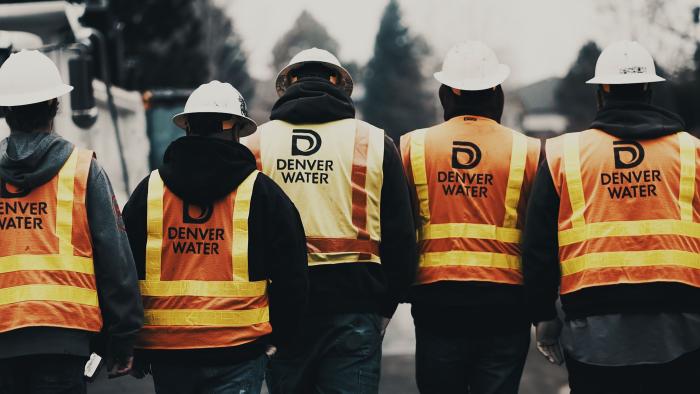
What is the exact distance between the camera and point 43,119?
4.25 meters

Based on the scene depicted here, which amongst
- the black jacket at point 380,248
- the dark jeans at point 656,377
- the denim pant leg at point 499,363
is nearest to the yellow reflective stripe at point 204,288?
the black jacket at point 380,248

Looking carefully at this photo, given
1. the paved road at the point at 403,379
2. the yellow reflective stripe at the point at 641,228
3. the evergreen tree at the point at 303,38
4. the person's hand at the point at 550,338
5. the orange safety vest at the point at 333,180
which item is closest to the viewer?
the yellow reflective stripe at the point at 641,228

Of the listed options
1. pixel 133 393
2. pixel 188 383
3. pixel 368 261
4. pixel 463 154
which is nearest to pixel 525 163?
pixel 463 154

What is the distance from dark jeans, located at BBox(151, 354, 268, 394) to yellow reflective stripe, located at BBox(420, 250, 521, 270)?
3.76ft

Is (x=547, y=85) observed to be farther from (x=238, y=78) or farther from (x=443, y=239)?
(x=443, y=239)

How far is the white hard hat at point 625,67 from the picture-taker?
4711 millimetres

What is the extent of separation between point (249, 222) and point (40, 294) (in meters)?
0.88

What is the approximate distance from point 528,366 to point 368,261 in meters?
5.14

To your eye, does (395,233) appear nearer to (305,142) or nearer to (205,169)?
(305,142)

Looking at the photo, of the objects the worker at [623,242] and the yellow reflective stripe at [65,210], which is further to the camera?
the worker at [623,242]

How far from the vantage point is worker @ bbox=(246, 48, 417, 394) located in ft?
15.4

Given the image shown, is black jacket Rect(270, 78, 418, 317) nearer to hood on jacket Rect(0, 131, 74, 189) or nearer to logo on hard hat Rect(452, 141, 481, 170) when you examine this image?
logo on hard hat Rect(452, 141, 481, 170)

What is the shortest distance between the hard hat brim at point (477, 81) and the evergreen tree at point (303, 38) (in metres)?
101

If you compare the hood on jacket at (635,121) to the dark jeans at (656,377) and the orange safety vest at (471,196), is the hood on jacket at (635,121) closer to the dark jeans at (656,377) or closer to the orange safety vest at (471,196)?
the orange safety vest at (471,196)
